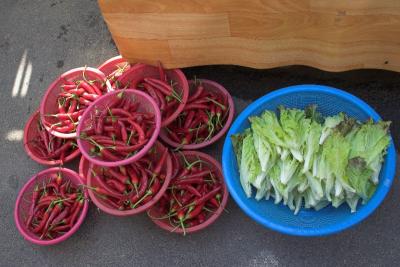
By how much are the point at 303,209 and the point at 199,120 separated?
988mm

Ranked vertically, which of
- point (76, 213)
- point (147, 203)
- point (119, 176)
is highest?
point (119, 176)

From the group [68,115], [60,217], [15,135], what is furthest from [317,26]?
[15,135]

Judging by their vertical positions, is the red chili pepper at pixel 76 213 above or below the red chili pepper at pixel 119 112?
below

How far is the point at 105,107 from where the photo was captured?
3.05 meters

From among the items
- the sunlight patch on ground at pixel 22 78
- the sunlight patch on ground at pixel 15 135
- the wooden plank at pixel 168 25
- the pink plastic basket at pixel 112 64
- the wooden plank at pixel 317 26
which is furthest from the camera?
the sunlight patch on ground at pixel 22 78

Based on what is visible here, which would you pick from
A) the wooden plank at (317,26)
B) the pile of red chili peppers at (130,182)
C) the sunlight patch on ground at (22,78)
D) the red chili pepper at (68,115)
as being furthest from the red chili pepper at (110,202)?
the sunlight patch on ground at (22,78)

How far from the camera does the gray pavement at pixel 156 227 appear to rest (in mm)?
2865

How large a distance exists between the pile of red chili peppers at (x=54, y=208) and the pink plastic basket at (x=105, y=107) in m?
0.50

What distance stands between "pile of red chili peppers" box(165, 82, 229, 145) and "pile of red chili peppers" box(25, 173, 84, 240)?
832 mm

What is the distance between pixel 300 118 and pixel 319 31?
1.79 ft

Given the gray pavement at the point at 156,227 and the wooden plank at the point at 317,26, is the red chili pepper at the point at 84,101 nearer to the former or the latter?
the gray pavement at the point at 156,227

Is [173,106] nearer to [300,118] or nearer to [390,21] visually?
[300,118]

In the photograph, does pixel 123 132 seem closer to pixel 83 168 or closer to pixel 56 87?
pixel 83 168

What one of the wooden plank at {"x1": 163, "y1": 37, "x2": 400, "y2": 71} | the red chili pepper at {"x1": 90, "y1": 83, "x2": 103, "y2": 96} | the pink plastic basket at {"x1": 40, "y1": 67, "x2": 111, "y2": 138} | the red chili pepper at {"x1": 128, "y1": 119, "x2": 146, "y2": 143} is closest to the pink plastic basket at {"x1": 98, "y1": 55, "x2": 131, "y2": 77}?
the pink plastic basket at {"x1": 40, "y1": 67, "x2": 111, "y2": 138}
